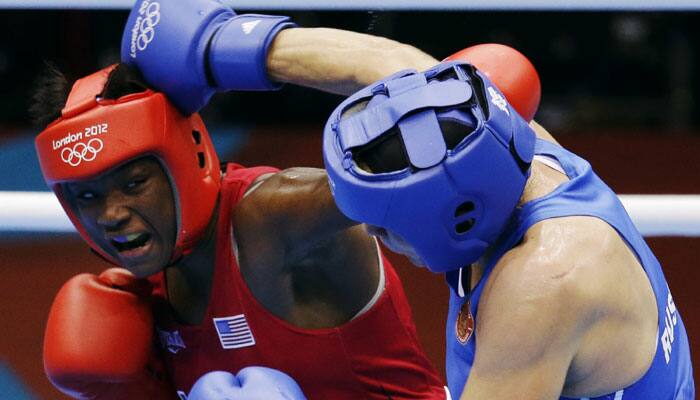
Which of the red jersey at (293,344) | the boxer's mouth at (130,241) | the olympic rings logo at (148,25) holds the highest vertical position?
the olympic rings logo at (148,25)

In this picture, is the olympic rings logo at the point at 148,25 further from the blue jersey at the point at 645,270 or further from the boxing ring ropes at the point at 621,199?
the blue jersey at the point at 645,270

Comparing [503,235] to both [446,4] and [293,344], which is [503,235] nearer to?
[293,344]

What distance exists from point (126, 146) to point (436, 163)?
0.63 metres

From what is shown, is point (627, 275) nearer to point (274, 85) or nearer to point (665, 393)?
point (665, 393)

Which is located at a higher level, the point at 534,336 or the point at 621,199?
the point at 534,336

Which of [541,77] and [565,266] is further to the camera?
[541,77]

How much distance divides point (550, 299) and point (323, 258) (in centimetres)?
65

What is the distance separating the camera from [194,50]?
183 cm

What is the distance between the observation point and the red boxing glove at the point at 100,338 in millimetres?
1856

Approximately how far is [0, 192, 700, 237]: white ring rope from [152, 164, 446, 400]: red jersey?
0.82 feet

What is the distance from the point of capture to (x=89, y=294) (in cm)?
192

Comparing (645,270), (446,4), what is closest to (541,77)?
(446,4)

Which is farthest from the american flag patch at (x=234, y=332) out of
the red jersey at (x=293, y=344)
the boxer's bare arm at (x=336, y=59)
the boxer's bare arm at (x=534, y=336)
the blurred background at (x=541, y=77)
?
the blurred background at (x=541, y=77)

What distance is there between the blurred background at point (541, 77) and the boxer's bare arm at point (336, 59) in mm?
Result: 2988
